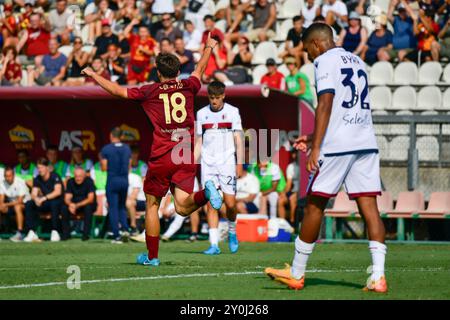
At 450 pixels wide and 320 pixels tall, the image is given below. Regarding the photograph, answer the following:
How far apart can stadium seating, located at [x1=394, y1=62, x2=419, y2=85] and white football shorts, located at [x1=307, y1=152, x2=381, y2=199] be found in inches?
501

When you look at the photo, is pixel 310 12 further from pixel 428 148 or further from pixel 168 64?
pixel 168 64

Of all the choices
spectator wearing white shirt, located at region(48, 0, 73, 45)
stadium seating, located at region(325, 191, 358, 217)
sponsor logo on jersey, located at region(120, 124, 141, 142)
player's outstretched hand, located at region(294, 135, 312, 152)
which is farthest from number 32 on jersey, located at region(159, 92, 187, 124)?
spectator wearing white shirt, located at region(48, 0, 73, 45)

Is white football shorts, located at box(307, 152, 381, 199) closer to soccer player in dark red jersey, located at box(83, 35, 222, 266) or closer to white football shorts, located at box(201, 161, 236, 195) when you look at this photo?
soccer player in dark red jersey, located at box(83, 35, 222, 266)

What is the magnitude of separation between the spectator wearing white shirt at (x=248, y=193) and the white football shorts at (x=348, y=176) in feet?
35.3

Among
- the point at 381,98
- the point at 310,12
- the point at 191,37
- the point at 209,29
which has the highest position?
the point at 310,12

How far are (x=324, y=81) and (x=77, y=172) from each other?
39.0 feet

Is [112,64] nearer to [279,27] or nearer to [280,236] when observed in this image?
[279,27]

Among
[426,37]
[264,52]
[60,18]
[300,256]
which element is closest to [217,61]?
[264,52]

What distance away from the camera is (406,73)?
2186cm

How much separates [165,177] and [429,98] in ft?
34.5

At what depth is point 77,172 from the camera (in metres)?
20.4

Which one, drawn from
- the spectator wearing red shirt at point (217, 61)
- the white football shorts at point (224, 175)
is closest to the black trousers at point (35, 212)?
the spectator wearing red shirt at point (217, 61)
